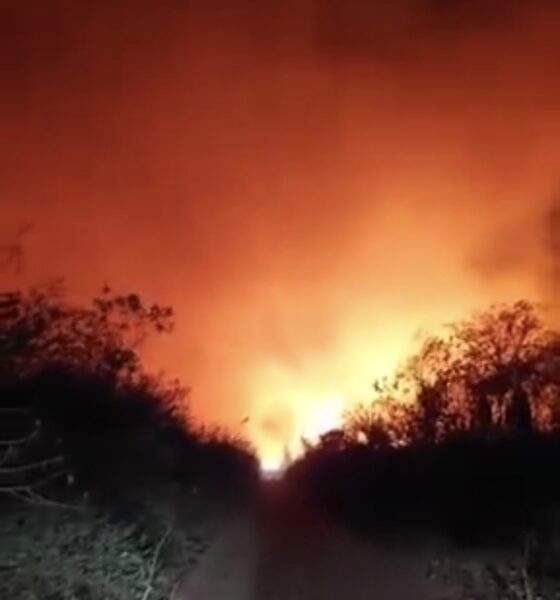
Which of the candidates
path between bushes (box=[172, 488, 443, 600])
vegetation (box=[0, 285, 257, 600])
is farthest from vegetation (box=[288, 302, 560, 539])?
vegetation (box=[0, 285, 257, 600])

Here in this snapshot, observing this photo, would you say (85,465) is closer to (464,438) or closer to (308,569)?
(308,569)

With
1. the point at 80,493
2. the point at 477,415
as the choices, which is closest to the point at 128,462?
the point at 80,493

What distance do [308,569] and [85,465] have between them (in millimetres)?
3225

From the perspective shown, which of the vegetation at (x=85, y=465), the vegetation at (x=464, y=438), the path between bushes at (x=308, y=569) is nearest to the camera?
the vegetation at (x=85, y=465)

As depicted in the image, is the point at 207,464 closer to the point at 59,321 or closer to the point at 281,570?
the point at 281,570

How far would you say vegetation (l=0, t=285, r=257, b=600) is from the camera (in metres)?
10.5

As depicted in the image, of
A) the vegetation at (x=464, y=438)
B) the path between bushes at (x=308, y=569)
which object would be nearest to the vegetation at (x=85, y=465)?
the path between bushes at (x=308, y=569)

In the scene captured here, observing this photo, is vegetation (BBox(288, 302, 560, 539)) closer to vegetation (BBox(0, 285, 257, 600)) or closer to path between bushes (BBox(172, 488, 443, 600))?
path between bushes (BBox(172, 488, 443, 600))

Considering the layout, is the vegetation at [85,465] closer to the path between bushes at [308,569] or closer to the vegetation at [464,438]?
the path between bushes at [308,569]

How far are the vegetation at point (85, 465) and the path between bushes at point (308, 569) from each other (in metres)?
0.42

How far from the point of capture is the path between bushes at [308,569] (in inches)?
525

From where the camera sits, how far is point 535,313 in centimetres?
1662

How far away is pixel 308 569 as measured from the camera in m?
14.8

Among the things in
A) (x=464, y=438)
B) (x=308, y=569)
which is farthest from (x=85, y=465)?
(x=464, y=438)
